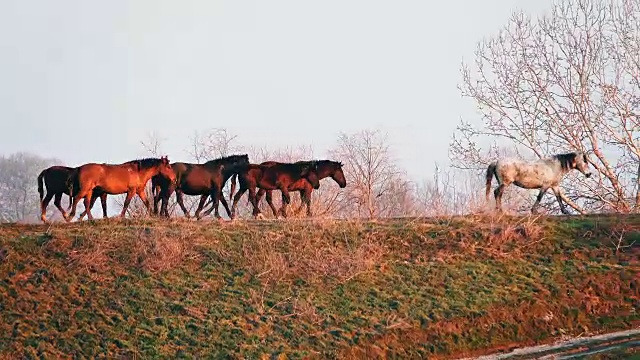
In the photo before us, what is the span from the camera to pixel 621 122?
27266mm

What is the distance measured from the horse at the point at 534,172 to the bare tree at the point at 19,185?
4827 cm

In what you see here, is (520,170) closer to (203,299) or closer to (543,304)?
(543,304)

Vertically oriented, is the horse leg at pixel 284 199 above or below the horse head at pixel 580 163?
below

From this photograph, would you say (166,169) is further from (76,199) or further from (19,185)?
(19,185)

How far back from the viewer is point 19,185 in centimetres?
7138

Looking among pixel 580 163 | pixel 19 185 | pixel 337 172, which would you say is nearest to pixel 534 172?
pixel 580 163

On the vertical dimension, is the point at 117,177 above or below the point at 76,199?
above

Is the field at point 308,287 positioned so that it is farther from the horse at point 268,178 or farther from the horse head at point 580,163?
the horse head at point 580,163

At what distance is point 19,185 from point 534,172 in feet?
202

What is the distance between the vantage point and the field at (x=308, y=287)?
13.3 m

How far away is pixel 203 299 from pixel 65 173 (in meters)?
6.45

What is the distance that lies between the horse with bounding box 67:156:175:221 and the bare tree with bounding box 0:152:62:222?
145ft

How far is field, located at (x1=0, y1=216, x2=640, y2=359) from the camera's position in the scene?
43.7 feet

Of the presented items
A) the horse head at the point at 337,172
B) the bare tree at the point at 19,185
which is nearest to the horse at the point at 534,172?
the horse head at the point at 337,172
